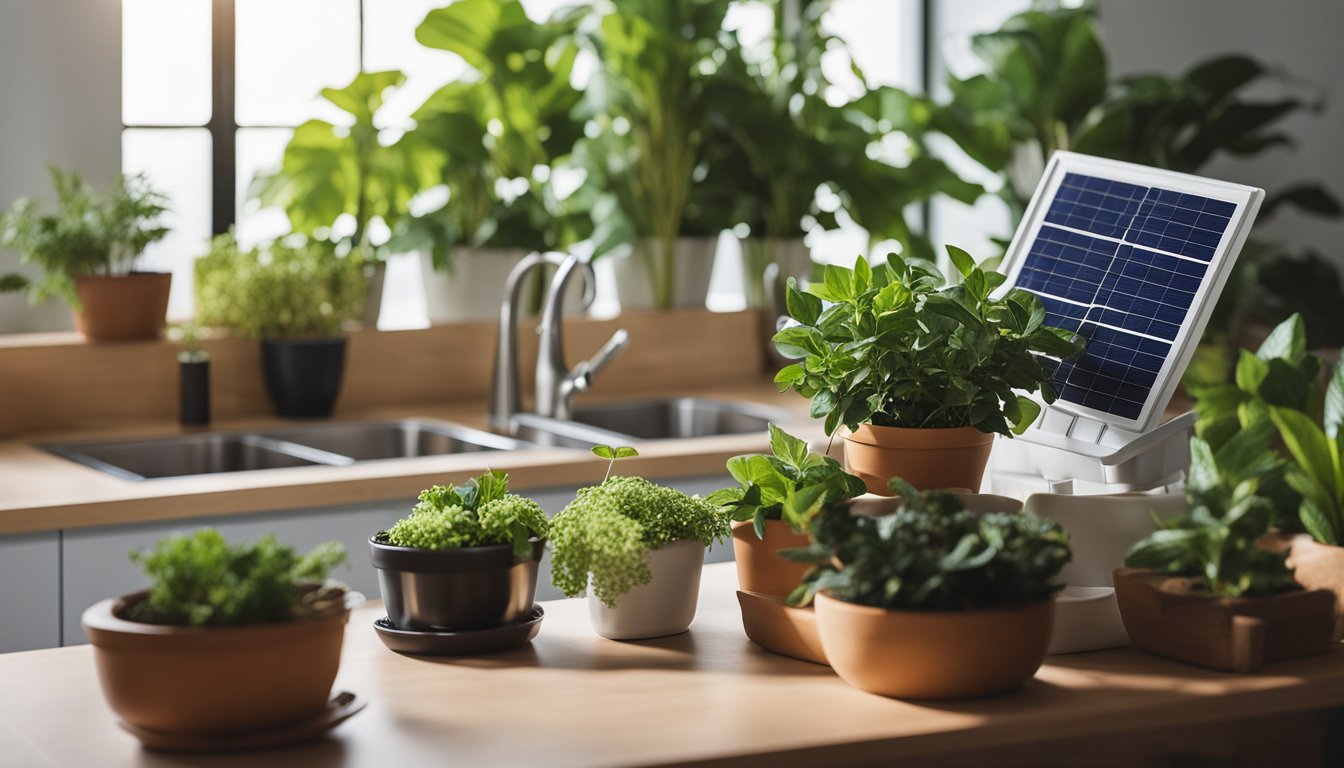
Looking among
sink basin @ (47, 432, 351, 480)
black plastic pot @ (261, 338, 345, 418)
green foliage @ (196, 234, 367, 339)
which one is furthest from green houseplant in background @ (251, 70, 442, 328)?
sink basin @ (47, 432, 351, 480)

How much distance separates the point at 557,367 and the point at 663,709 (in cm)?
211

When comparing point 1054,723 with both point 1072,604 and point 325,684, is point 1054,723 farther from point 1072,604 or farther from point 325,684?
point 325,684

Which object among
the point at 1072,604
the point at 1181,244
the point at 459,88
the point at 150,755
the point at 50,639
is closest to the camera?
the point at 150,755

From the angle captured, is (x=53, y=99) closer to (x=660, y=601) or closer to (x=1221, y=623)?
(x=660, y=601)

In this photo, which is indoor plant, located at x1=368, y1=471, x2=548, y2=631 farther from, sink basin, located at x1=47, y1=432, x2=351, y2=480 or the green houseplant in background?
the green houseplant in background

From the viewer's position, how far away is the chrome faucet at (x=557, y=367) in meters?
3.26

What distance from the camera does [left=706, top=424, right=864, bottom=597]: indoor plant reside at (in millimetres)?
1436

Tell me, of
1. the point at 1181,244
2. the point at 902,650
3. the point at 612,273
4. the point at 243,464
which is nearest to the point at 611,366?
the point at 612,273

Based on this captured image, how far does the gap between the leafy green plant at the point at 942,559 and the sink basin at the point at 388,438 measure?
1872 millimetres

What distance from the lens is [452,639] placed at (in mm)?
1431

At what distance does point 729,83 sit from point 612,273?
56 cm

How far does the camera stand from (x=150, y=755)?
1177 millimetres

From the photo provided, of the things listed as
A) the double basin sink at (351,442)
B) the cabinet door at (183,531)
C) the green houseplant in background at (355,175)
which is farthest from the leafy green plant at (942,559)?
the green houseplant in background at (355,175)

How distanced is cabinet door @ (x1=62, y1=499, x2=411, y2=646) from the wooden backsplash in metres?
0.77
